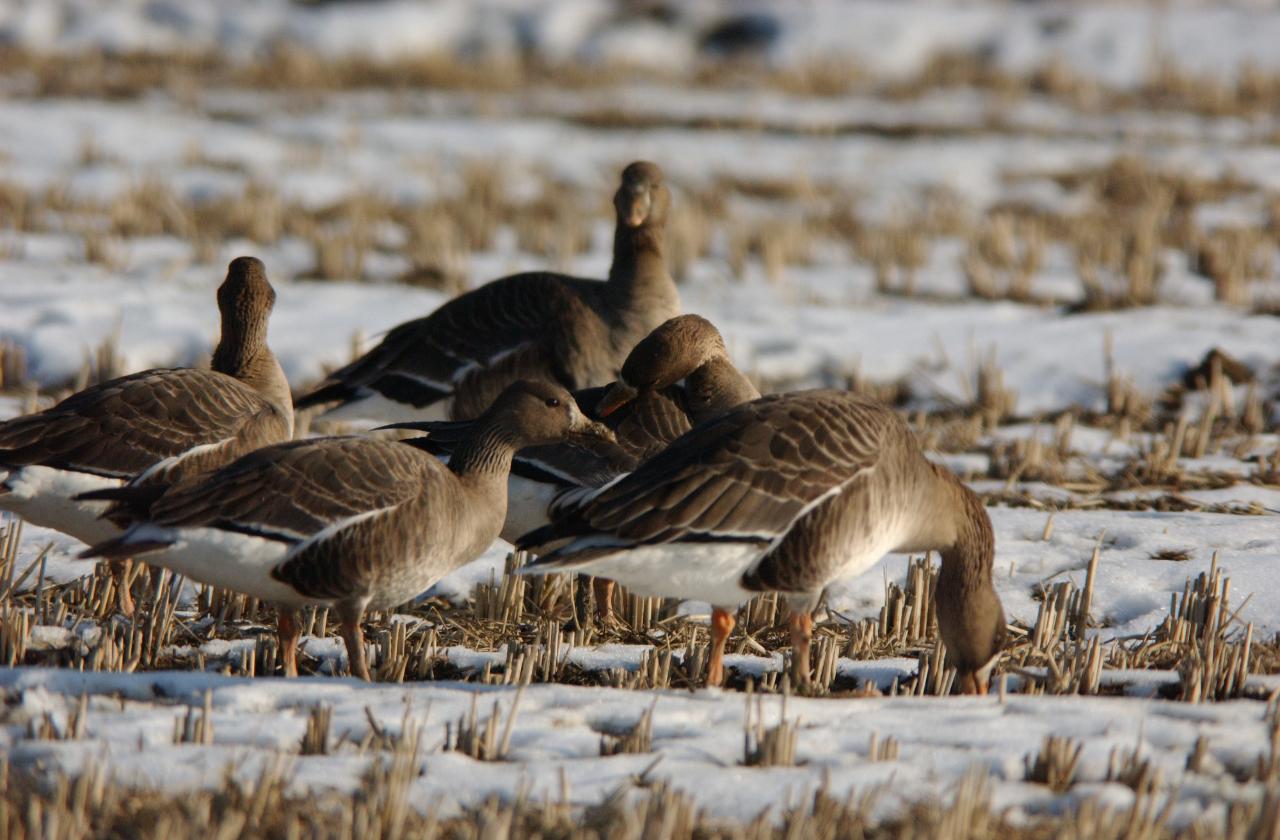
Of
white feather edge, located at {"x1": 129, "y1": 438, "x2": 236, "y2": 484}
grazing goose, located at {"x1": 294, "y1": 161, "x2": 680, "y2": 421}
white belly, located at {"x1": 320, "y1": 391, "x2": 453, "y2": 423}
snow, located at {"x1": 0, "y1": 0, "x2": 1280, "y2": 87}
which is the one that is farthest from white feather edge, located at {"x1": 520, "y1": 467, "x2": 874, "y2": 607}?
snow, located at {"x1": 0, "y1": 0, "x2": 1280, "y2": 87}

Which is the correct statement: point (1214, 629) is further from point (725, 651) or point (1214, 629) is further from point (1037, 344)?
point (1037, 344)

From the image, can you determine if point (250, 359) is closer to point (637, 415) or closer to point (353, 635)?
point (637, 415)

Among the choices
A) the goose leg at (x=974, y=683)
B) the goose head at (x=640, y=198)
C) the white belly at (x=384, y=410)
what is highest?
the goose head at (x=640, y=198)

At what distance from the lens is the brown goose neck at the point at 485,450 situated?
19.2 feet

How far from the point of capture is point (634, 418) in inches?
260

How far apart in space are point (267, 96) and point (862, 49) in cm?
1171

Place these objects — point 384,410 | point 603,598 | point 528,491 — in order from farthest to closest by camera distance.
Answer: point 384,410 < point 528,491 < point 603,598

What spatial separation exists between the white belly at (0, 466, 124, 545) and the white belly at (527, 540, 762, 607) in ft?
6.90

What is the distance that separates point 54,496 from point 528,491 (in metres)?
1.99

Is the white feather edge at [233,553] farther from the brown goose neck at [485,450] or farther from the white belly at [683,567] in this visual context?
the white belly at [683,567]

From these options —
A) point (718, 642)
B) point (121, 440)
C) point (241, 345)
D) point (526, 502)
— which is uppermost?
point (241, 345)

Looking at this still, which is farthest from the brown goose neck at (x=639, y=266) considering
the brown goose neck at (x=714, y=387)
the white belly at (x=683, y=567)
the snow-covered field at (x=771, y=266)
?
the white belly at (x=683, y=567)

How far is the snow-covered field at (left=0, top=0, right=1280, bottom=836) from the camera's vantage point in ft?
15.0

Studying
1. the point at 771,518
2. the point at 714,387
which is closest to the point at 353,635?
the point at 771,518
